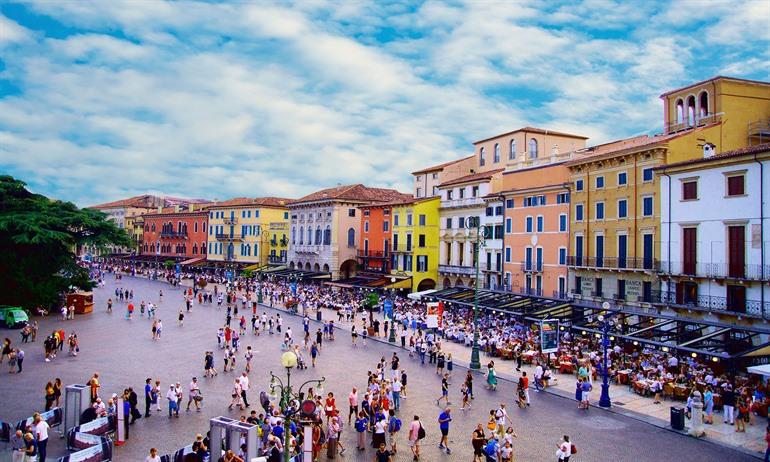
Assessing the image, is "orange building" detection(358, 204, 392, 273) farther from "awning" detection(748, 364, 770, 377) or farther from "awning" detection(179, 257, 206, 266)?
"awning" detection(748, 364, 770, 377)

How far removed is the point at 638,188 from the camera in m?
33.3

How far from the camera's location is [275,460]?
13.8 meters

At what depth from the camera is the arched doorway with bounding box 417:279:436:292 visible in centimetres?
5456

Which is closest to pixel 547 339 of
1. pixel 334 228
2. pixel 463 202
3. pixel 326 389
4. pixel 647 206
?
pixel 326 389

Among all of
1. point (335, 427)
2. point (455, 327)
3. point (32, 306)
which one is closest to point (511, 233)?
point (455, 327)

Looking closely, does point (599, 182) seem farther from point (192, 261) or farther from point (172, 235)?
point (172, 235)

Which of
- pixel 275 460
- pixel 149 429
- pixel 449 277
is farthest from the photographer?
pixel 449 277

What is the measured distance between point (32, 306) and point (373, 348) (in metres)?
25.8

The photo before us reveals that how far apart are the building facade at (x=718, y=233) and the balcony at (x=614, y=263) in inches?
46.8

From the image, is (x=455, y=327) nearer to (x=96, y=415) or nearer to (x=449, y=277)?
(x=449, y=277)

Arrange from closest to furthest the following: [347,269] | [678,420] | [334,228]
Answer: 1. [678,420]
2. [334,228]
3. [347,269]

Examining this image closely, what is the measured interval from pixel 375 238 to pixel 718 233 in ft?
126

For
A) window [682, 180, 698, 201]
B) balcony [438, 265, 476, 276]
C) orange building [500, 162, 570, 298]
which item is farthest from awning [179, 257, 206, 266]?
window [682, 180, 698, 201]

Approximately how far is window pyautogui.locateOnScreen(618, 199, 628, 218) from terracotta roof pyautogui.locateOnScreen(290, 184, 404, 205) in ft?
117
